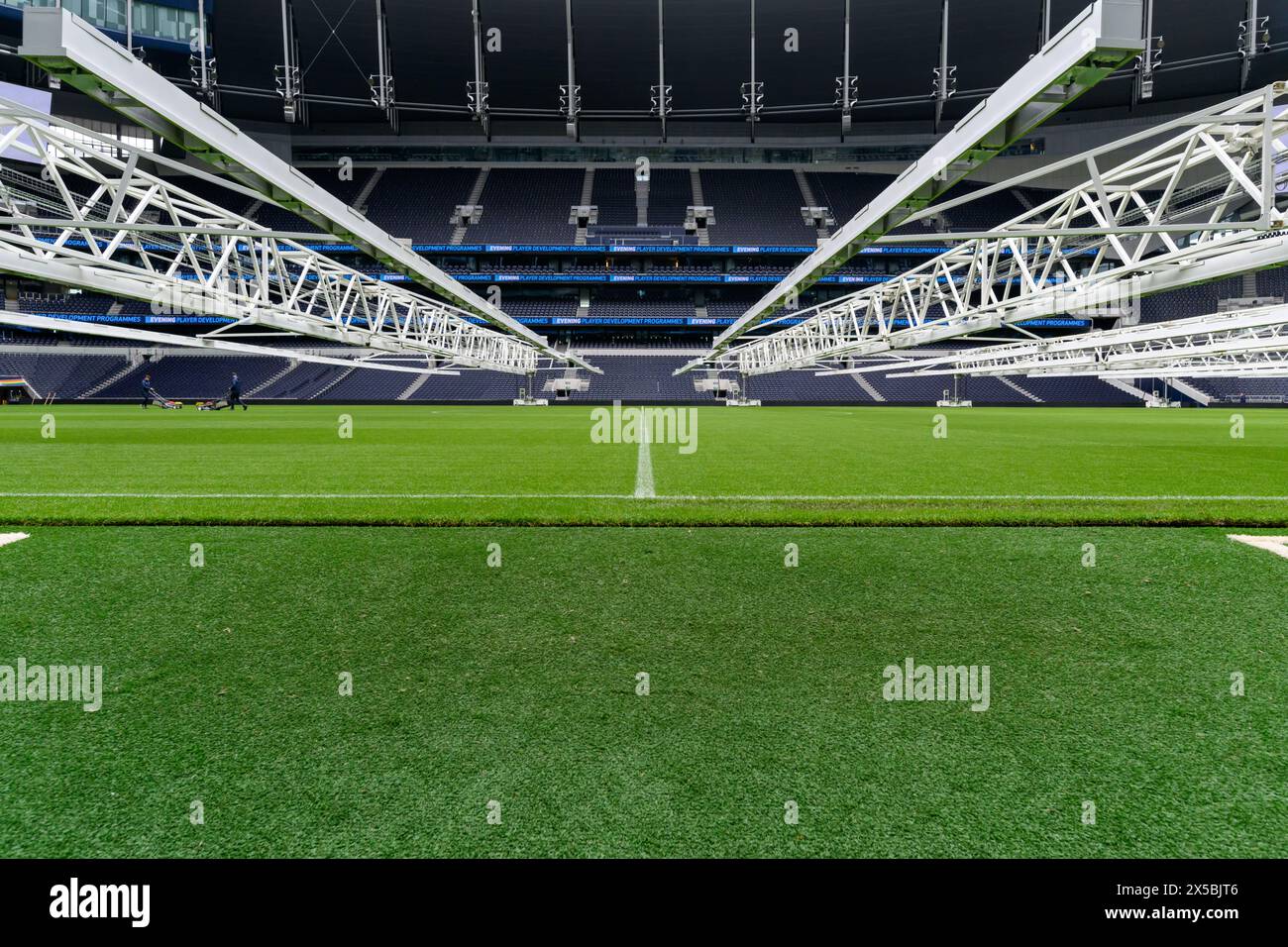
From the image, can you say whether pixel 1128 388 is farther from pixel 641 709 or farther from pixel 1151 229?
pixel 641 709

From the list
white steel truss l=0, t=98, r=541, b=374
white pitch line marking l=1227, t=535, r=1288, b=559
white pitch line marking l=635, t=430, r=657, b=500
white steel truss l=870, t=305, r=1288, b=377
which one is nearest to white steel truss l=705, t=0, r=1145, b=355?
white pitch line marking l=1227, t=535, r=1288, b=559

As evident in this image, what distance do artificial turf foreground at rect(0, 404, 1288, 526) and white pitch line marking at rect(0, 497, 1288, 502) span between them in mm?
22

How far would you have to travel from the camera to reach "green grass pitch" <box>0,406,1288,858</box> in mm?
1747

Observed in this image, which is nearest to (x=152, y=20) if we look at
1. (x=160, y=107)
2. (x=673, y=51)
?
(x=673, y=51)

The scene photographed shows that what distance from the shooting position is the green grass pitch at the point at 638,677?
5.73 feet

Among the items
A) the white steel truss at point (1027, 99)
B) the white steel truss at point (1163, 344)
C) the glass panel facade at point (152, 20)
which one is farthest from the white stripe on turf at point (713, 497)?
the glass panel facade at point (152, 20)

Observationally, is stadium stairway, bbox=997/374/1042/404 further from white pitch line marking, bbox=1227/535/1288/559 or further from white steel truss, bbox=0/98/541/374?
white pitch line marking, bbox=1227/535/1288/559

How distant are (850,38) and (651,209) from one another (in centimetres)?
1899

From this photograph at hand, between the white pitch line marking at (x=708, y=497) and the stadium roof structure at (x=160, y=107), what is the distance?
3.02 metres

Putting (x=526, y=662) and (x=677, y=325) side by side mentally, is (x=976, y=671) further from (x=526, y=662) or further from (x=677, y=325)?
(x=677, y=325)

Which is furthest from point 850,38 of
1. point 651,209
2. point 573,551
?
point 573,551

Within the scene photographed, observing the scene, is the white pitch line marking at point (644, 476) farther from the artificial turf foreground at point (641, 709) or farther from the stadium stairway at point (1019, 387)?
the stadium stairway at point (1019, 387)

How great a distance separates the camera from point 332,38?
4084 centimetres

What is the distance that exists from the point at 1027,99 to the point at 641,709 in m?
4.46
